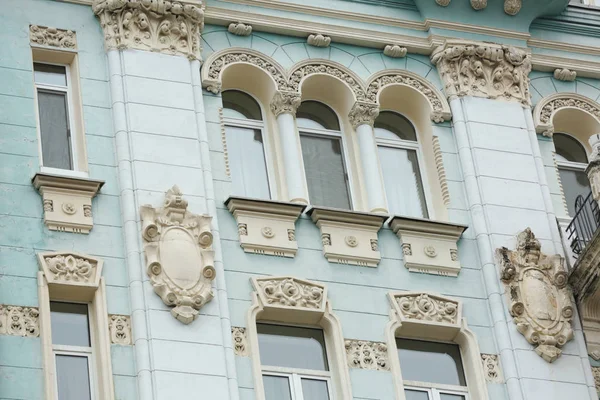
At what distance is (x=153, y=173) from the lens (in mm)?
23328

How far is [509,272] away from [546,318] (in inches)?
31.5

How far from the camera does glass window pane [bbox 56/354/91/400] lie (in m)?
21.5

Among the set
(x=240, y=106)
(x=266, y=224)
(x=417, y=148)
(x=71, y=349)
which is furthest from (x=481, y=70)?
(x=71, y=349)

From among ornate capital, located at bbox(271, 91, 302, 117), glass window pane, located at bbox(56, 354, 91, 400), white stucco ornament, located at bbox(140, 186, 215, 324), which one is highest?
ornate capital, located at bbox(271, 91, 302, 117)

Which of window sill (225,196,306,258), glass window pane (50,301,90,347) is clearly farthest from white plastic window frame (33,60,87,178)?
window sill (225,196,306,258)

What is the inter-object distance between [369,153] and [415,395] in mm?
3790

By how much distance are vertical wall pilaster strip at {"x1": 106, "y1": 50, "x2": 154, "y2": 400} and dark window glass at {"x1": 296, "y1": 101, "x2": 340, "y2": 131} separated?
3.03 meters

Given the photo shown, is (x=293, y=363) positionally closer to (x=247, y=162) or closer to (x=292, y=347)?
(x=292, y=347)

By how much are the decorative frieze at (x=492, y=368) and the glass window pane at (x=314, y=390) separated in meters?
2.22

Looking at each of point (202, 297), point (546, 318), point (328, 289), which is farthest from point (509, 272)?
point (202, 297)

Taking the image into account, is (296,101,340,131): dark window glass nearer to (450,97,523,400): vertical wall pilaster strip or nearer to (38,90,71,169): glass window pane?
(450,97,523,400): vertical wall pilaster strip

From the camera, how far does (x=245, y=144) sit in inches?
997

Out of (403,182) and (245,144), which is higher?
(245,144)

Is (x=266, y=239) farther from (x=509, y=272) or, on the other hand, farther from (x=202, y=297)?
(x=509, y=272)
